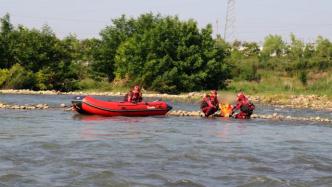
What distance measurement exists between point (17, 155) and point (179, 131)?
7.34 m

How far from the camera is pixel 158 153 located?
13.7m

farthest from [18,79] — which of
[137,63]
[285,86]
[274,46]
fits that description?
[274,46]

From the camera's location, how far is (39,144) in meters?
14.5

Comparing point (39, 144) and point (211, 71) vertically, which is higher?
point (211, 71)

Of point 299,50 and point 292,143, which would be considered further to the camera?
point 299,50

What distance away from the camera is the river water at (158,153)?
1059cm

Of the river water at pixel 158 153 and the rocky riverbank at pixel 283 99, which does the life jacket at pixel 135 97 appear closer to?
the river water at pixel 158 153

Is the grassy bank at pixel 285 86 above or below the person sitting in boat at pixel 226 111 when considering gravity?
above

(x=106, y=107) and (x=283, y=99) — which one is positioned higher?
(x=283, y=99)

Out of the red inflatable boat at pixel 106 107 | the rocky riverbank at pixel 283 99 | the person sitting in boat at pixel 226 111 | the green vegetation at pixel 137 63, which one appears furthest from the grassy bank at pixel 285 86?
the red inflatable boat at pixel 106 107

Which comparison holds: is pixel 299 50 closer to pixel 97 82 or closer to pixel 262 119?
pixel 97 82

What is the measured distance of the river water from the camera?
34.7 ft

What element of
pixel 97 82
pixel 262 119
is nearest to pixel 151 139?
pixel 262 119

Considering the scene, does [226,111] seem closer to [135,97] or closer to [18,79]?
[135,97]
